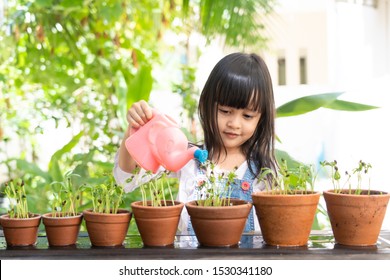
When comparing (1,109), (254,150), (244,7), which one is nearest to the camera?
(254,150)

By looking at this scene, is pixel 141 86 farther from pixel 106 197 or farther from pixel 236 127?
pixel 106 197

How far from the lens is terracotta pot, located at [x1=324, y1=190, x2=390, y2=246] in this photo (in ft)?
3.48

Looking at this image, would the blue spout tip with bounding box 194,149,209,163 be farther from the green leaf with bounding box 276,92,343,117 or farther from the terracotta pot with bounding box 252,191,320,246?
the green leaf with bounding box 276,92,343,117

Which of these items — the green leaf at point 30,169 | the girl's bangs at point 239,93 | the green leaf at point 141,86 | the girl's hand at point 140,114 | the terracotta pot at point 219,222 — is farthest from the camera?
the green leaf at point 30,169

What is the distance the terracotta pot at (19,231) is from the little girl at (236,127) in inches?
10.5

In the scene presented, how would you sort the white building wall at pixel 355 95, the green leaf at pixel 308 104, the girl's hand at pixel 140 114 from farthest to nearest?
the white building wall at pixel 355 95
the green leaf at pixel 308 104
the girl's hand at pixel 140 114

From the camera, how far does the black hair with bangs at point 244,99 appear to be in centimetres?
135

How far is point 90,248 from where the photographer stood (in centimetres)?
107

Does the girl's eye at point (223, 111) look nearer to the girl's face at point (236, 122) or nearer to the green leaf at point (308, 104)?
the girl's face at point (236, 122)

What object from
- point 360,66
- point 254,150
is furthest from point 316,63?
point 254,150

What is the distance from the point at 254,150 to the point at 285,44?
5806mm

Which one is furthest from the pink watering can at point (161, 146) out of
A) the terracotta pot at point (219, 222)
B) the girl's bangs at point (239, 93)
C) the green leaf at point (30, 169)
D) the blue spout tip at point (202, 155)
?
the green leaf at point (30, 169)

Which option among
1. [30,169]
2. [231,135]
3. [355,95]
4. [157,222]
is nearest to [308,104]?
[231,135]

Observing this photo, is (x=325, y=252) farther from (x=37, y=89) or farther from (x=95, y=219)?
(x=37, y=89)
